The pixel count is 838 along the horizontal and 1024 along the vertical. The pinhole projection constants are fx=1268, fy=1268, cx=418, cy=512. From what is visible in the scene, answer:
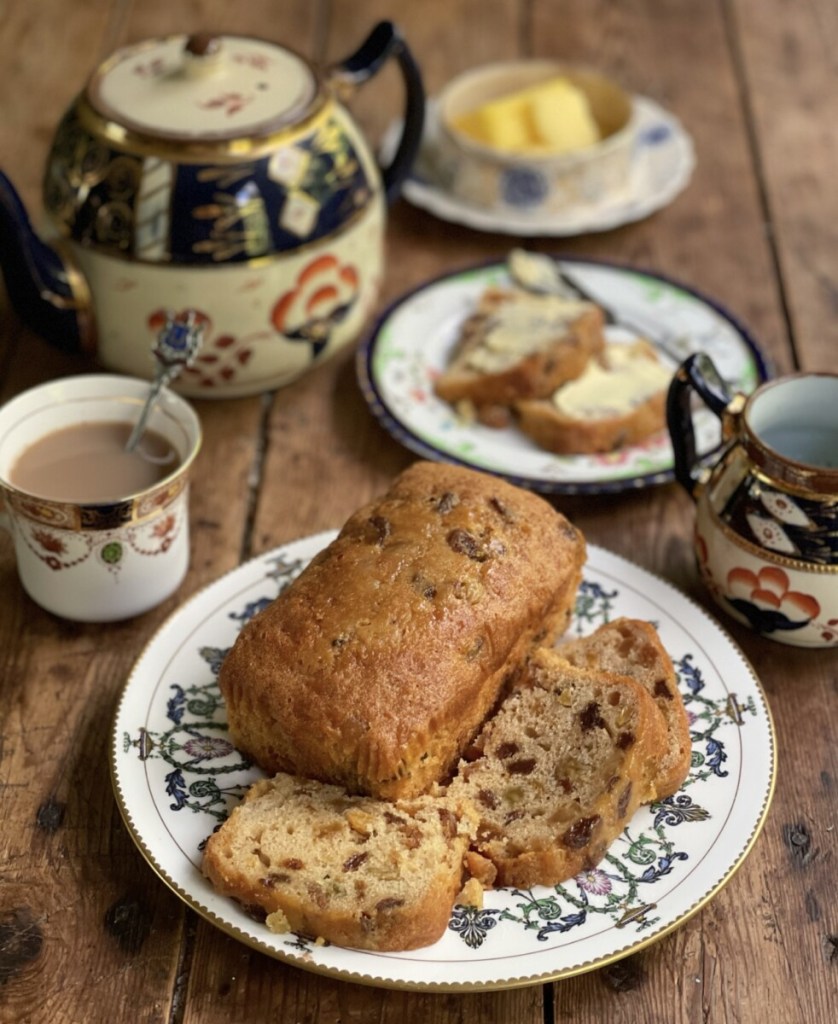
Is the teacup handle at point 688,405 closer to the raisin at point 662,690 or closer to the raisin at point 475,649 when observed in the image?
the raisin at point 662,690

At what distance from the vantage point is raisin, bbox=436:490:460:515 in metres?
1.64

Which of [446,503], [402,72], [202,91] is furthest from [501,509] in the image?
[402,72]

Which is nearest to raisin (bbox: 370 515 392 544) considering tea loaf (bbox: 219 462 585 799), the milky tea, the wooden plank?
tea loaf (bbox: 219 462 585 799)

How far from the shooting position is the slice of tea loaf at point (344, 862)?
131 centimetres

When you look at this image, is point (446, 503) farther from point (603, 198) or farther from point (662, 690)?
point (603, 198)

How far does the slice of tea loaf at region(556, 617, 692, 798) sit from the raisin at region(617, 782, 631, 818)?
0.07m

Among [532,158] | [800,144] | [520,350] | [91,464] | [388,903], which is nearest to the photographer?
[388,903]

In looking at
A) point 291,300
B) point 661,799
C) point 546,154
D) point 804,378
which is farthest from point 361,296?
point 661,799

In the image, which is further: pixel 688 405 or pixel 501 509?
pixel 688 405

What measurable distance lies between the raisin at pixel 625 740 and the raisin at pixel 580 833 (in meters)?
0.09

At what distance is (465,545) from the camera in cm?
159

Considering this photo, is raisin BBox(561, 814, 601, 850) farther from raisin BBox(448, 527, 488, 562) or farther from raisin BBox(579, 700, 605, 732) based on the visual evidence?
raisin BBox(448, 527, 488, 562)

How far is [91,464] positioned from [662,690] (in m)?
0.86

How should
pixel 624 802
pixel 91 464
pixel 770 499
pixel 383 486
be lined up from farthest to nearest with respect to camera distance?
pixel 383 486, pixel 91 464, pixel 770 499, pixel 624 802
